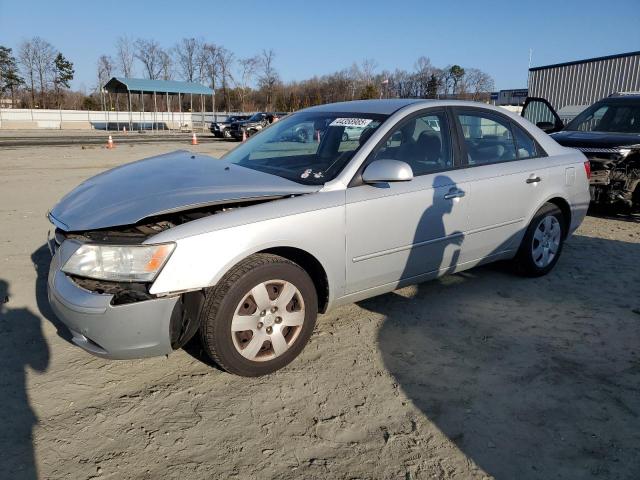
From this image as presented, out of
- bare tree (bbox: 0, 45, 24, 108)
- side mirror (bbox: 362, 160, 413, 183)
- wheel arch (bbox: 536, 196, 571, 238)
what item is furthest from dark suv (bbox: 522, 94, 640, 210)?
bare tree (bbox: 0, 45, 24, 108)

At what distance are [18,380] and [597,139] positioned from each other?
307 inches

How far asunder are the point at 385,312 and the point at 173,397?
6.12 ft

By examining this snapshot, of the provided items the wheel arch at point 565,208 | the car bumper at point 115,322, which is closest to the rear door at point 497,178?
the wheel arch at point 565,208

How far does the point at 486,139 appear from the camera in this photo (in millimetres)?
4316

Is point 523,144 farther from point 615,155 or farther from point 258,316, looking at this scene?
point 615,155

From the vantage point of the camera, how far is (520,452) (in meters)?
2.38

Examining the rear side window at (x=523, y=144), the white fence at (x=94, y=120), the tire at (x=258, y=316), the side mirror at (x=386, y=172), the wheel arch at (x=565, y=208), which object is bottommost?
the tire at (x=258, y=316)

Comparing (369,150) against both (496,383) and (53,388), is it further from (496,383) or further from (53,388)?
(53,388)

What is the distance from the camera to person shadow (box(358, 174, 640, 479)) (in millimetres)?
2408

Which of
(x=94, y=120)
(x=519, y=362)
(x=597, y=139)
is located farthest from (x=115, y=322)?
(x=94, y=120)

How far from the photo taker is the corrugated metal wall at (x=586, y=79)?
22792 millimetres

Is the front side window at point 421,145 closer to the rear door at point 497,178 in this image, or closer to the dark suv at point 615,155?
the rear door at point 497,178

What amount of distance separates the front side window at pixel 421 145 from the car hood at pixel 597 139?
4489mm

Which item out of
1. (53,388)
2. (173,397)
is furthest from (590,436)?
(53,388)
